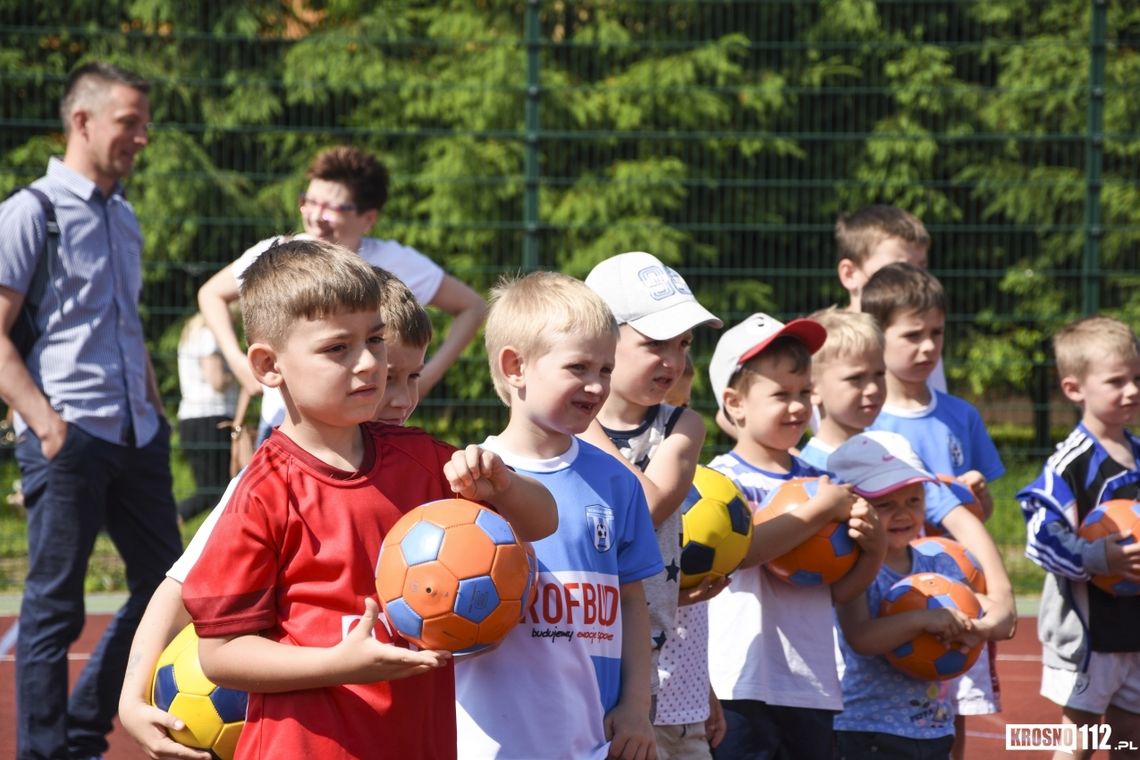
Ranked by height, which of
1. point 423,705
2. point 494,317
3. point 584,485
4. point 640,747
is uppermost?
point 494,317

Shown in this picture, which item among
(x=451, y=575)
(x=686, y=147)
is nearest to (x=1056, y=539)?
(x=451, y=575)

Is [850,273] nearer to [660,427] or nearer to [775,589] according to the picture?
[775,589]

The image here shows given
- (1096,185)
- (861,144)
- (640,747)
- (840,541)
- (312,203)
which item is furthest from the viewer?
(861,144)

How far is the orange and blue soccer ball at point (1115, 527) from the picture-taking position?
16.7 feet

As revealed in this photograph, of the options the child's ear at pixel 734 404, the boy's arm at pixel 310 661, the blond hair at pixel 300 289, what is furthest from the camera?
the child's ear at pixel 734 404

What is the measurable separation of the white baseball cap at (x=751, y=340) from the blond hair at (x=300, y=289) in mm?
1729

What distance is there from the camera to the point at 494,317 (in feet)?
11.0

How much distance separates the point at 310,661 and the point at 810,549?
1.93 m

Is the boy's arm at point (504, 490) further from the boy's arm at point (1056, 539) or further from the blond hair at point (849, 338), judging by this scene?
the boy's arm at point (1056, 539)

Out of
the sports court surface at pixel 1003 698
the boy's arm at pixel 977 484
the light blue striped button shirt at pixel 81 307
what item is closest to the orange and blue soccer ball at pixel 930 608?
the boy's arm at pixel 977 484

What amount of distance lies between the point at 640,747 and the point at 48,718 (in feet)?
9.85

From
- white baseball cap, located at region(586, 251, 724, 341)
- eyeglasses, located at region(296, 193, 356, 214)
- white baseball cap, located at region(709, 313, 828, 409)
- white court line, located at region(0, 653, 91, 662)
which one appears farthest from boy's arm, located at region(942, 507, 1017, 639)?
white court line, located at region(0, 653, 91, 662)

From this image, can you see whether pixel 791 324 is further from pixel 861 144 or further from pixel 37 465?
pixel 861 144

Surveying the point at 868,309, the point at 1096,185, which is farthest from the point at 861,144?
the point at 868,309
